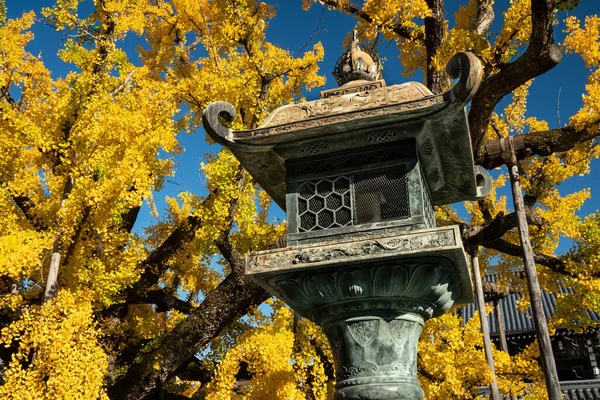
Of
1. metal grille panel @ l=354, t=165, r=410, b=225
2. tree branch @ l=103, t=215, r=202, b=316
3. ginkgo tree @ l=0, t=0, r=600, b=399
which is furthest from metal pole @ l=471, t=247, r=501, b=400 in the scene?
tree branch @ l=103, t=215, r=202, b=316

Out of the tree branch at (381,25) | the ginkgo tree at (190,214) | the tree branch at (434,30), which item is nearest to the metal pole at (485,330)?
the ginkgo tree at (190,214)

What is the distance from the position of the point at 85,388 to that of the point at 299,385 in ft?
14.3

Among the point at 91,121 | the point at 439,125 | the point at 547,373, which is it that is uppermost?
the point at 91,121

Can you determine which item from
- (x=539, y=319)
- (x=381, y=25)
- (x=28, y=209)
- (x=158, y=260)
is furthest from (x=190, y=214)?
(x=539, y=319)

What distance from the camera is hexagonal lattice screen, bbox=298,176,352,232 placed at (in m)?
3.52

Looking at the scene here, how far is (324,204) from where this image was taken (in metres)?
3.59

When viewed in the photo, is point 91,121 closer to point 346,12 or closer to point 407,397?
point 346,12

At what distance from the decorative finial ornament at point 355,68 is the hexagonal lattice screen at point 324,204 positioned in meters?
1.17

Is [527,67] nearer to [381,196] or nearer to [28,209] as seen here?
[381,196]

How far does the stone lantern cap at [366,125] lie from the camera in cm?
326

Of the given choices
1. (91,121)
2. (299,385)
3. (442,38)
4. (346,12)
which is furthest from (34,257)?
(442,38)

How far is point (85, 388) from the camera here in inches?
293

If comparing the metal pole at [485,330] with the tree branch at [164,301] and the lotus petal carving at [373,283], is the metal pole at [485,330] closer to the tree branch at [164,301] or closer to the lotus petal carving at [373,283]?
the lotus petal carving at [373,283]

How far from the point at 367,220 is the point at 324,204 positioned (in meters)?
0.36
